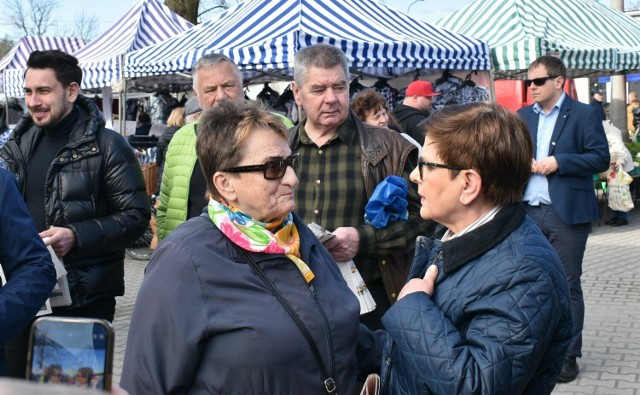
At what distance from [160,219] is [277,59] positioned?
16.6 ft

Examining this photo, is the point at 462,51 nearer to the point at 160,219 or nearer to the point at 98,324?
the point at 160,219

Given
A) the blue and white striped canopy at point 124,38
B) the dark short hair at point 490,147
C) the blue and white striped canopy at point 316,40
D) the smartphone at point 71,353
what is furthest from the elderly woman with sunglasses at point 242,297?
the blue and white striped canopy at point 124,38

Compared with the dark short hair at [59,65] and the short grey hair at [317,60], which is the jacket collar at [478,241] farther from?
the dark short hair at [59,65]

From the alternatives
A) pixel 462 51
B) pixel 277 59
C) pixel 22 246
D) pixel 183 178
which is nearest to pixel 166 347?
pixel 22 246

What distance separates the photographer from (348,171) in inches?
158

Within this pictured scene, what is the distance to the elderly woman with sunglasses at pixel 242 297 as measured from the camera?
2445mm

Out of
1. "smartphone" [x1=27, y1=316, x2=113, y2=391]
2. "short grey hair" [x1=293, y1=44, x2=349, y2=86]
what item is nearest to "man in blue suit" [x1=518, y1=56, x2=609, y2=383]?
"short grey hair" [x1=293, y1=44, x2=349, y2=86]

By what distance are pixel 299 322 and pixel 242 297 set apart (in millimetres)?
183

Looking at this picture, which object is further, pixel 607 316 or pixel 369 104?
pixel 607 316

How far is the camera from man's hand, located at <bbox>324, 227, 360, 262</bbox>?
3.71 m

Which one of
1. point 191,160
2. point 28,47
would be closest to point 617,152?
point 191,160

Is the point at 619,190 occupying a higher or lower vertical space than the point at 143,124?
lower

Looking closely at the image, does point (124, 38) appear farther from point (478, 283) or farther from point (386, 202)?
point (478, 283)

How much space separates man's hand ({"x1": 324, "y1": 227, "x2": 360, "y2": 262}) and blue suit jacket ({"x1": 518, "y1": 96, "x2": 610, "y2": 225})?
2.83 meters
